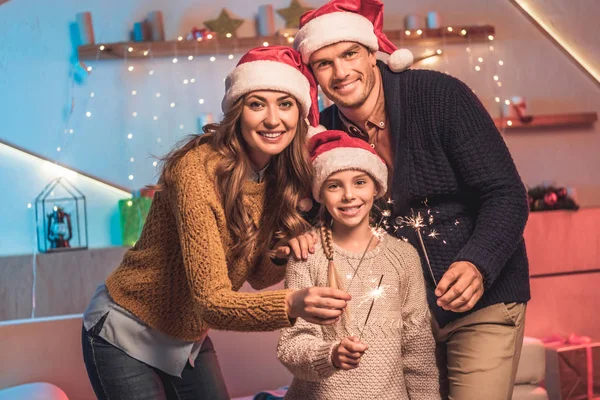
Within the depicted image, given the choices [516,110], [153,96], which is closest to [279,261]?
[153,96]

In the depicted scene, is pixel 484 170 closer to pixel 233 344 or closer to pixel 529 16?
pixel 233 344

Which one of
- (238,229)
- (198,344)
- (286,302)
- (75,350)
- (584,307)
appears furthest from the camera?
(584,307)

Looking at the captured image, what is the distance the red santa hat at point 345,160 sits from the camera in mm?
1764

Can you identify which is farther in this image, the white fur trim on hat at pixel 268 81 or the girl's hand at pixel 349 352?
the white fur trim on hat at pixel 268 81

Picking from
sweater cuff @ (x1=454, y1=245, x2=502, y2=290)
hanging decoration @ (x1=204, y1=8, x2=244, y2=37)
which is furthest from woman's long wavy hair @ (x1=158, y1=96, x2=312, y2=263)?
hanging decoration @ (x1=204, y1=8, x2=244, y2=37)

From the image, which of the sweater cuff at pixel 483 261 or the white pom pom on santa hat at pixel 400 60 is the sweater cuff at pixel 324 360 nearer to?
the sweater cuff at pixel 483 261

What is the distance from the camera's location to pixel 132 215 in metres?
4.23

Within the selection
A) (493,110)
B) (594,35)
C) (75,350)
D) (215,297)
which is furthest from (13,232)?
(594,35)

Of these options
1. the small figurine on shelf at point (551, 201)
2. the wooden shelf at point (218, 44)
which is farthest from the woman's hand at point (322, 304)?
the wooden shelf at point (218, 44)

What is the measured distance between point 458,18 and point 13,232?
2.91 metres

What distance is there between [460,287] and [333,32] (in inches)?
29.7

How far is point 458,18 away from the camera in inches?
190

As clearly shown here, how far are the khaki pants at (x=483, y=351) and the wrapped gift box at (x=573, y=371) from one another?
166 centimetres

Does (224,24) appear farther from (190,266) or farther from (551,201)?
(190,266)
